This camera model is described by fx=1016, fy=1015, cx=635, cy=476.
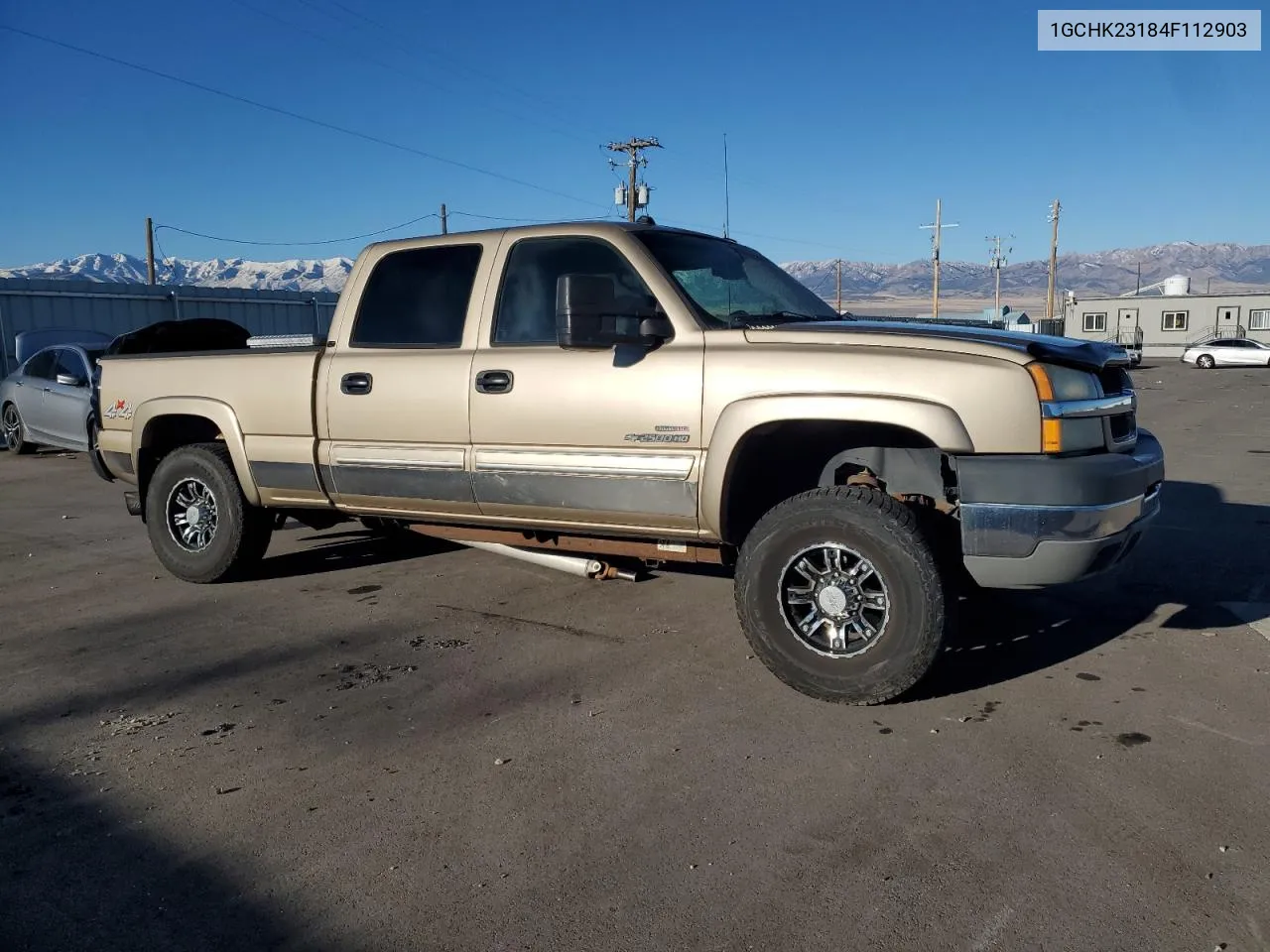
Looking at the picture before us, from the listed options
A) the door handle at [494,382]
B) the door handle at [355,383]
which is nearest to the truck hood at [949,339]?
the door handle at [494,382]

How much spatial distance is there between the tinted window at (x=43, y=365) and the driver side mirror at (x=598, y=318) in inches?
472

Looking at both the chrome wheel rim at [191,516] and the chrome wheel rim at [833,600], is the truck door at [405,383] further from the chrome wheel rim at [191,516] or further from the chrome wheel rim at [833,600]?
the chrome wheel rim at [833,600]

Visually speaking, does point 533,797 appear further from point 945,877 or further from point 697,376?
point 697,376

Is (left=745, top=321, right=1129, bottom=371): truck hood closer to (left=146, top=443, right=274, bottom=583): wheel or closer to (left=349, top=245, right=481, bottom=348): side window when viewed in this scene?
(left=349, top=245, right=481, bottom=348): side window

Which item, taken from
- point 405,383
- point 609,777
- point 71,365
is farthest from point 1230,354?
point 609,777

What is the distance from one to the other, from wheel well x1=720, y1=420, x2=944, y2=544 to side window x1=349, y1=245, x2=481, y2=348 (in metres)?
1.66

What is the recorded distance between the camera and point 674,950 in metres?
2.51

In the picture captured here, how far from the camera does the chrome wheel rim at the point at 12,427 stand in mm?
14375

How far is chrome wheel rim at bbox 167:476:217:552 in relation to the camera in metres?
6.24

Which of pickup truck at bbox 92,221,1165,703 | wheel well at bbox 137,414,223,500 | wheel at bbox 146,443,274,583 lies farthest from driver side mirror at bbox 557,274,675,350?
wheel well at bbox 137,414,223,500

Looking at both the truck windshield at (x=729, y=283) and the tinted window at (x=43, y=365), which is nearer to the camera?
the truck windshield at (x=729, y=283)

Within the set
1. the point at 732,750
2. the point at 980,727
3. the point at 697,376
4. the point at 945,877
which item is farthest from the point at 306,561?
the point at 945,877

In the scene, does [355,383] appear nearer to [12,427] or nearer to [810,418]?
[810,418]

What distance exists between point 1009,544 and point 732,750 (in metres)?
1.31
